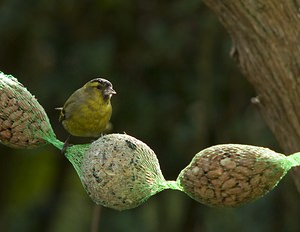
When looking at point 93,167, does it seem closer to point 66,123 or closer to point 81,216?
point 66,123

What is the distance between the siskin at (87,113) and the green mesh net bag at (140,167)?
321 mm

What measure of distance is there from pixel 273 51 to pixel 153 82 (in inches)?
104

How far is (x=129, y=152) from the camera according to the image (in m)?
2.83

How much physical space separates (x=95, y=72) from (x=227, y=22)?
212 cm

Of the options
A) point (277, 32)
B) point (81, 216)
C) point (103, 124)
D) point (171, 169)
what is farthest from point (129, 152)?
point (81, 216)

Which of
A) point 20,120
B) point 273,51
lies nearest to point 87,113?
point 20,120

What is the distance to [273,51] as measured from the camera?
3.50 meters

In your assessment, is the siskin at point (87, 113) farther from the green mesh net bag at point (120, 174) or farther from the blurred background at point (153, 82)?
the blurred background at point (153, 82)

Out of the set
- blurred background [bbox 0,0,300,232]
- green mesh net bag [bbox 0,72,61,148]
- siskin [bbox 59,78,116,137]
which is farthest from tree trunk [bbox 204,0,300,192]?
blurred background [bbox 0,0,300,232]

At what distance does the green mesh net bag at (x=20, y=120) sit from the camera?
122 inches

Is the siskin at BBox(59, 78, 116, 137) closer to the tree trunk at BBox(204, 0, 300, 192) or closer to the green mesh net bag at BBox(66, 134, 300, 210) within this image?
the green mesh net bag at BBox(66, 134, 300, 210)

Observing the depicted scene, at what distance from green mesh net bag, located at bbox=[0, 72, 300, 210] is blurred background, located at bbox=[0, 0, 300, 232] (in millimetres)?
2451

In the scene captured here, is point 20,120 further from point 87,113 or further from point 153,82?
point 153,82

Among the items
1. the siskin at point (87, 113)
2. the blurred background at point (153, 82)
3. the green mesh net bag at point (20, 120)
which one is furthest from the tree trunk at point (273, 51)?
the blurred background at point (153, 82)
